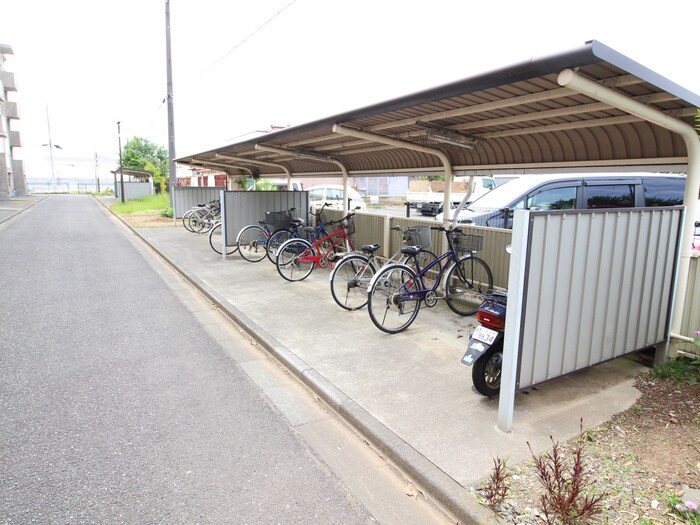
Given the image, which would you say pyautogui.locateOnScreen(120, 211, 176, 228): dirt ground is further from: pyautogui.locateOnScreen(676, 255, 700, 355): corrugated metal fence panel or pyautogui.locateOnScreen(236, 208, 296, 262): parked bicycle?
pyautogui.locateOnScreen(676, 255, 700, 355): corrugated metal fence panel

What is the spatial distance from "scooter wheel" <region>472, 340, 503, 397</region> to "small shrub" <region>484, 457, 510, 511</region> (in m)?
0.88

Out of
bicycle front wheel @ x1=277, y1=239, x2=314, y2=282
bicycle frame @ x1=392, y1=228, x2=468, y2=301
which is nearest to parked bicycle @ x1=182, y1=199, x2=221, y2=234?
bicycle front wheel @ x1=277, y1=239, x2=314, y2=282

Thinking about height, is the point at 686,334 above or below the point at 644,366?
above

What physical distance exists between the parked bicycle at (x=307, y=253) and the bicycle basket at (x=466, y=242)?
2.26 m

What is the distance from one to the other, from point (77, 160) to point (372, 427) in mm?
97663

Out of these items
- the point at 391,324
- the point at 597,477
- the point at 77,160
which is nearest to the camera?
the point at 597,477

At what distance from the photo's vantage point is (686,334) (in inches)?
161

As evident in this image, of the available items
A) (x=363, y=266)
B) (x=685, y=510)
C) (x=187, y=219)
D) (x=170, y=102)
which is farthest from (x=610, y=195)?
(x=170, y=102)

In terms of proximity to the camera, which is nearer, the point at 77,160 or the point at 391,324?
the point at 391,324

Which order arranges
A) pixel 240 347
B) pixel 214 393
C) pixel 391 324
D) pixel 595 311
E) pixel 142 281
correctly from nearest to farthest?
pixel 595 311, pixel 214 393, pixel 240 347, pixel 391 324, pixel 142 281

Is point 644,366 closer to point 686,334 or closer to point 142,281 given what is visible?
point 686,334

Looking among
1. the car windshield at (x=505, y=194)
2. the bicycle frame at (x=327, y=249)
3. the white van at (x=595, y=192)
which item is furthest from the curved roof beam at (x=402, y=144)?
the bicycle frame at (x=327, y=249)

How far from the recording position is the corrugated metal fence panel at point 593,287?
3.10 meters

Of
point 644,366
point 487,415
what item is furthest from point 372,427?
point 644,366
